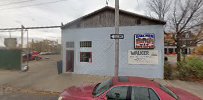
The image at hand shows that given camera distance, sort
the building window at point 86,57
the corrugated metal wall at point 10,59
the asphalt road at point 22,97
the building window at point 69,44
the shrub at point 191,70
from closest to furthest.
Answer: the asphalt road at point 22,97
the shrub at point 191,70
the building window at point 86,57
the building window at point 69,44
the corrugated metal wall at point 10,59

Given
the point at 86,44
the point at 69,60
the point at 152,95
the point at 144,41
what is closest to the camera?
the point at 152,95

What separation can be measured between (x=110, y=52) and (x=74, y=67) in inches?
135

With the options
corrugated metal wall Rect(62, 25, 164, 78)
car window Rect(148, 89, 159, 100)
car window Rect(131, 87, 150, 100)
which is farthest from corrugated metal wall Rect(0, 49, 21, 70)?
car window Rect(148, 89, 159, 100)

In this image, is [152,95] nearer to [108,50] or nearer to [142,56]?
[142,56]

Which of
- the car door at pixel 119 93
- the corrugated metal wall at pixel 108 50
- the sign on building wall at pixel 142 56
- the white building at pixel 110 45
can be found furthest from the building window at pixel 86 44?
the car door at pixel 119 93

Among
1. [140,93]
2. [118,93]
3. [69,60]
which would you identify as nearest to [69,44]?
[69,60]

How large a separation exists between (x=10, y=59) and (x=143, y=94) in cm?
1474

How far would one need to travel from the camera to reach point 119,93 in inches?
173

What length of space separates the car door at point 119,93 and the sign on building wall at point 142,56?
7925 mm

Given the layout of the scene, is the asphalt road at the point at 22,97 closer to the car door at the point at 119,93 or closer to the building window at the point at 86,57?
the car door at the point at 119,93

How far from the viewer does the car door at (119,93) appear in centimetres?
430

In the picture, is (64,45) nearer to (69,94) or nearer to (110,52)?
(110,52)

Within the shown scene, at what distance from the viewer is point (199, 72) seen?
11273 mm

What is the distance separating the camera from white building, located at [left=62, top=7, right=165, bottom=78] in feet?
38.9
